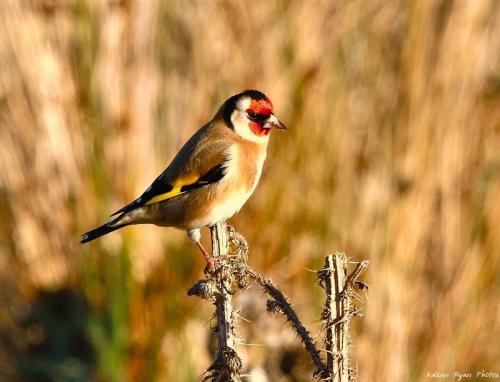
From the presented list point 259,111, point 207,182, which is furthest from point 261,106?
point 207,182

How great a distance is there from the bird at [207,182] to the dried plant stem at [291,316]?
1134 millimetres

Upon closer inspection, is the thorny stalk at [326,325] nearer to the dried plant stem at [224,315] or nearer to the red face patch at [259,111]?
the dried plant stem at [224,315]

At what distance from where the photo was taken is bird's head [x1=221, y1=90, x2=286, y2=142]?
3.26 metres

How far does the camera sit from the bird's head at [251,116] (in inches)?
128

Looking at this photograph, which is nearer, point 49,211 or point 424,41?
point 424,41

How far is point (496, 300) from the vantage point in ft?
15.1

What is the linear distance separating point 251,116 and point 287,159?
1.31 metres

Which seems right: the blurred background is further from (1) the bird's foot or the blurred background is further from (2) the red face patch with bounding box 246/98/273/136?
(1) the bird's foot

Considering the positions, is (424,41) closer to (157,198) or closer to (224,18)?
(224,18)

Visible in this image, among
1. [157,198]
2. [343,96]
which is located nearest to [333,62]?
[343,96]

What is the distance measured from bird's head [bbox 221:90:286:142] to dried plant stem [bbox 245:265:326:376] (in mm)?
1343

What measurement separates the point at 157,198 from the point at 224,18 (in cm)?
169

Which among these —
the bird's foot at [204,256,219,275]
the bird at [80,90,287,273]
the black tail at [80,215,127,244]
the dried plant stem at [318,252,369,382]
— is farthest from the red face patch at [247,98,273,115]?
the dried plant stem at [318,252,369,382]

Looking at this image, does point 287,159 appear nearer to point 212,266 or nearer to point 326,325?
point 212,266
